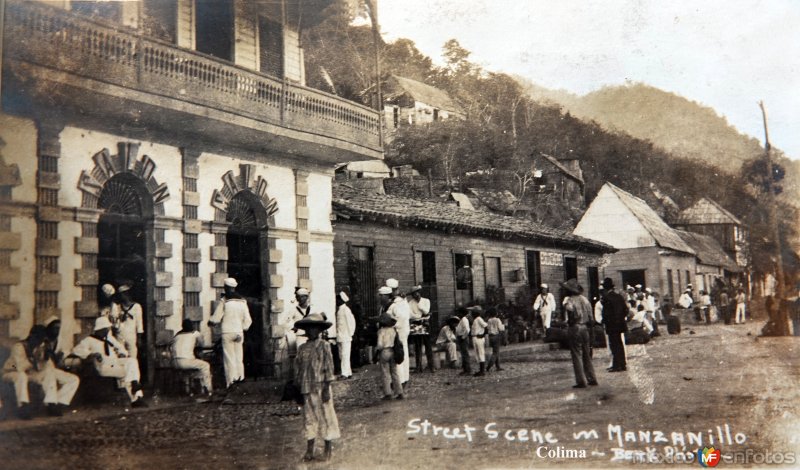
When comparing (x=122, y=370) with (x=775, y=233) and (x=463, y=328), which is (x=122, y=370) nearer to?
(x=463, y=328)

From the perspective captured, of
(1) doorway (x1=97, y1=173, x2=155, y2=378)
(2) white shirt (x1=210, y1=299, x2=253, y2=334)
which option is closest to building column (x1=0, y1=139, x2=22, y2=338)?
(1) doorway (x1=97, y1=173, x2=155, y2=378)

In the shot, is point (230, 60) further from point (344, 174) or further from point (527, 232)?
point (527, 232)

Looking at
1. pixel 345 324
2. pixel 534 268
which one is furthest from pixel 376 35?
pixel 534 268

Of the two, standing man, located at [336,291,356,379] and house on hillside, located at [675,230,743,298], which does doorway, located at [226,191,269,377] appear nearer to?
standing man, located at [336,291,356,379]

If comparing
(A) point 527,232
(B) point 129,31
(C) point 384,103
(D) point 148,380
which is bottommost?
(D) point 148,380

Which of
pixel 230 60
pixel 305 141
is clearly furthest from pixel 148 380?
pixel 230 60

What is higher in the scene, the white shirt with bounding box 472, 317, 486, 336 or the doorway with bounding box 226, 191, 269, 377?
the doorway with bounding box 226, 191, 269, 377
